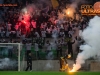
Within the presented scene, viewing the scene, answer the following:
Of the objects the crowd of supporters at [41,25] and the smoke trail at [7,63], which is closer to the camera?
the smoke trail at [7,63]

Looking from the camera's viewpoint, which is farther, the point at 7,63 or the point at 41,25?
the point at 41,25

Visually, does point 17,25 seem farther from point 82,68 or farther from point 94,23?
point 94,23

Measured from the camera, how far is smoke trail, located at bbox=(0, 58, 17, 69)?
18781 mm

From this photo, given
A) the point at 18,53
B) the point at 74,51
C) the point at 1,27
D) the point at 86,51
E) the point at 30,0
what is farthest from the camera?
the point at 30,0

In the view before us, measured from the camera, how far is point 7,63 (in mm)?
19125

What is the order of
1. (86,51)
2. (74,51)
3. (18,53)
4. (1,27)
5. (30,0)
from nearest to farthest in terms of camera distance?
(86,51), (18,53), (74,51), (1,27), (30,0)

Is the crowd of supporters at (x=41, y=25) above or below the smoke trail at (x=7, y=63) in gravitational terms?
above

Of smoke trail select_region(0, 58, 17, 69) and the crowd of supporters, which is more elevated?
the crowd of supporters

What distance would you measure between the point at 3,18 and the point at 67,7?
5.68 meters

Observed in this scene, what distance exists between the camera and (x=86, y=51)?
53.8 ft

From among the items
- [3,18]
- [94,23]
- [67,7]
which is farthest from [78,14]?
[94,23]

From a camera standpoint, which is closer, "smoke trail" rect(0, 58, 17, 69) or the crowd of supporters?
"smoke trail" rect(0, 58, 17, 69)

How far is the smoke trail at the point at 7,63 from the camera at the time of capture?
61.6 feet

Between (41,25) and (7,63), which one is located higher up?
(41,25)
